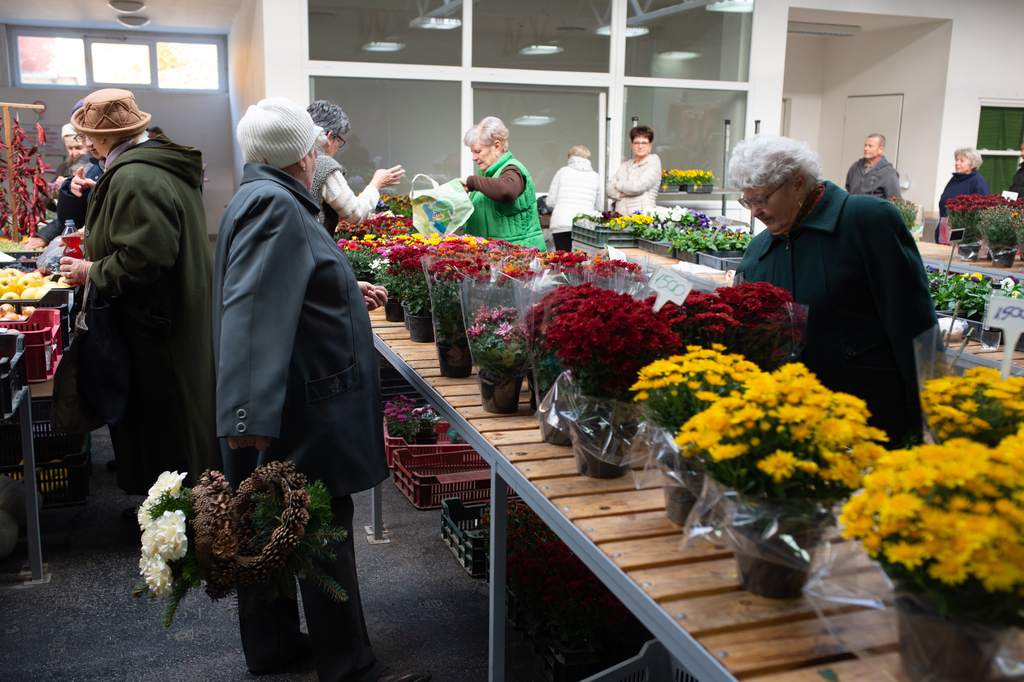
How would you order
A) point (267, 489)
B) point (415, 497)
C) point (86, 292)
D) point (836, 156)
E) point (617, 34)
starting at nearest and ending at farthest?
point (267, 489) → point (86, 292) → point (415, 497) → point (617, 34) → point (836, 156)

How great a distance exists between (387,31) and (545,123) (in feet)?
6.34

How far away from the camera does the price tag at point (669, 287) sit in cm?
160

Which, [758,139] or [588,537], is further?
[758,139]

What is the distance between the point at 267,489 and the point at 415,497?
2.09m

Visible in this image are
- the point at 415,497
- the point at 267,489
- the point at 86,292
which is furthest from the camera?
the point at 415,497

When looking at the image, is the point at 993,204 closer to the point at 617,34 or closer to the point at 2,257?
the point at 617,34

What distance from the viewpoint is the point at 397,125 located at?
8.10 metres

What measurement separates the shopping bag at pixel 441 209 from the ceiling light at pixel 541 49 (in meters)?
5.42

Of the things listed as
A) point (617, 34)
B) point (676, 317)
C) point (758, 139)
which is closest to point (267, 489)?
point (676, 317)

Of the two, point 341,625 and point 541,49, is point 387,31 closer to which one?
point 541,49

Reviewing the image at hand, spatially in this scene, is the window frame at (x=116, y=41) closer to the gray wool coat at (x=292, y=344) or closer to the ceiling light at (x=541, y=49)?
the ceiling light at (x=541, y=49)

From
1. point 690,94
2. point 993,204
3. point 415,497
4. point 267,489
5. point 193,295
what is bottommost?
point 415,497

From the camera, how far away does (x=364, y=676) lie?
2.15 m

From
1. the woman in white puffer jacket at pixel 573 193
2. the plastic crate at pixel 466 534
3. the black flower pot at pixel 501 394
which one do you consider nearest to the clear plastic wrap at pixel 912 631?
the black flower pot at pixel 501 394
